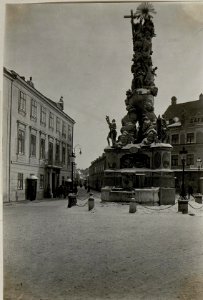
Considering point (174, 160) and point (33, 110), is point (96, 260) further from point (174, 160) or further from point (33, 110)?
point (174, 160)

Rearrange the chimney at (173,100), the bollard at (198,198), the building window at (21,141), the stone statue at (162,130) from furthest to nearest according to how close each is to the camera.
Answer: the stone statue at (162,130)
the bollard at (198,198)
the chimney at (173,100)
the building window at (21,141)

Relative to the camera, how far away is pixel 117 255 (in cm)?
472

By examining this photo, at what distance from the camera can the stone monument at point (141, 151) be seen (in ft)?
35.6

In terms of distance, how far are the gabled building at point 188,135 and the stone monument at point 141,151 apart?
329 mm

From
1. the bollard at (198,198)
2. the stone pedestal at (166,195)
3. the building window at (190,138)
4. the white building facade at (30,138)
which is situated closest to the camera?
the white building facade at (30,138)

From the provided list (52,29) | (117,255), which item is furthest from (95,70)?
(117,255)

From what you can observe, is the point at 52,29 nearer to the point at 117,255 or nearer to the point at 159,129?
the point at 117,255

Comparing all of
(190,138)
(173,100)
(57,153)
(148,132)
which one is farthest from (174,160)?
(57,153)

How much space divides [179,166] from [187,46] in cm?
578

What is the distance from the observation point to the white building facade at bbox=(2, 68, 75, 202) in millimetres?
5363

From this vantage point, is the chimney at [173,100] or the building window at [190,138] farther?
the building window at [190,138]

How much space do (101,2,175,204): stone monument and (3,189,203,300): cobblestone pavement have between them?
4.37 meters

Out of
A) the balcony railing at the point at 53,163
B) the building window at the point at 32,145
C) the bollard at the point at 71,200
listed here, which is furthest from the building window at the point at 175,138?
the building window at the point at 32,145

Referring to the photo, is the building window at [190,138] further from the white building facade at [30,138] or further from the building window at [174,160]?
the white building facade at [30,138]
